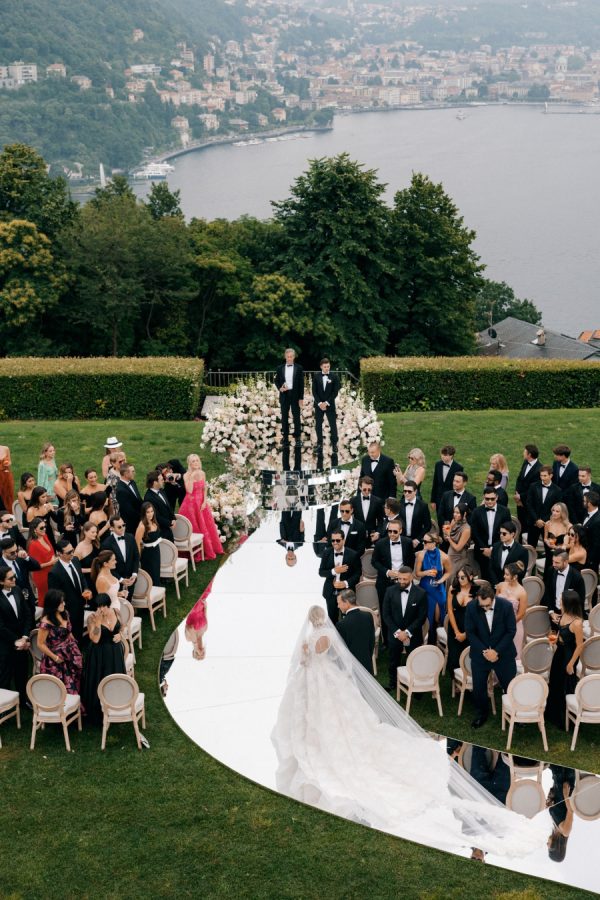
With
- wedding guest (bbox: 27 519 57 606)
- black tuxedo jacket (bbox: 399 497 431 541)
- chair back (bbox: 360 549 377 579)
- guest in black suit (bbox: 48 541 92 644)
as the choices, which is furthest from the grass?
black tuxedo jacket (bbox: 399 497 431 541)

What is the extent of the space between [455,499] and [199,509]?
155 inches

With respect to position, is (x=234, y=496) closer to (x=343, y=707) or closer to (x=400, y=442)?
(x=400, y=442)

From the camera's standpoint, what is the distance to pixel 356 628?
1076 centimetres

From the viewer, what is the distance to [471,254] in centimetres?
4244

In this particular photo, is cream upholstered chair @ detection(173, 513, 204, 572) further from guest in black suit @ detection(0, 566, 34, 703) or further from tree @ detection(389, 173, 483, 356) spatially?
tree @ detection(389, 173, 483, 356)

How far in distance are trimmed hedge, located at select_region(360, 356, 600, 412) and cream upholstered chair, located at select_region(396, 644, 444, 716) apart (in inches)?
502

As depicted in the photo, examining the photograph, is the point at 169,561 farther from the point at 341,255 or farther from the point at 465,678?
the point at 341,255

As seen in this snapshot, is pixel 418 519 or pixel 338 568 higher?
pixel 418 519

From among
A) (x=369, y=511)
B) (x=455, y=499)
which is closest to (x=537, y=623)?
(x=455, y=499)

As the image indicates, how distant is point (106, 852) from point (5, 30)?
209 metres

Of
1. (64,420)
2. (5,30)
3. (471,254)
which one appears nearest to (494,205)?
(5,30)

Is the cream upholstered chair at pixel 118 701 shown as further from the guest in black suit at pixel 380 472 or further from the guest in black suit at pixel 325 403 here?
the guest in black suit at pixel 325 403

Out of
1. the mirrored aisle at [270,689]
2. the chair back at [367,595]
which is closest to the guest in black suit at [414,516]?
the chair back at [367,595]

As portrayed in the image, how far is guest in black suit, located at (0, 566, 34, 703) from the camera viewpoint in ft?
34.8
